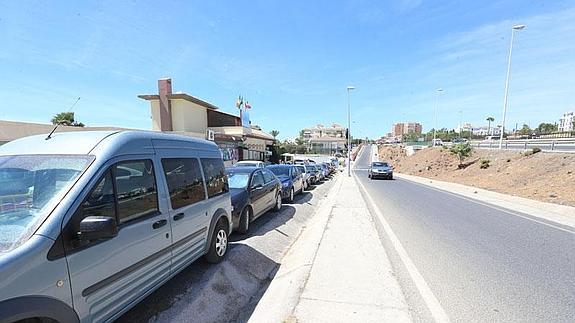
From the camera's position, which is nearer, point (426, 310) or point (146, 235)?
point (146, 235)

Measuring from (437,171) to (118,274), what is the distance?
3705 centimetres

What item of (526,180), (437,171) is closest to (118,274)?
(526,180)

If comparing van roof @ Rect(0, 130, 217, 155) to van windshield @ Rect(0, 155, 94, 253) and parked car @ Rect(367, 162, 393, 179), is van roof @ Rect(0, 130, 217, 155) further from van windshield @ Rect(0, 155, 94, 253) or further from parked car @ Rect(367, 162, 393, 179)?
parked car @ Rect(367, 162, 393, 179)

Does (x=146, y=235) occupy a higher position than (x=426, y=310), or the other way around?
(x=146, y=235)

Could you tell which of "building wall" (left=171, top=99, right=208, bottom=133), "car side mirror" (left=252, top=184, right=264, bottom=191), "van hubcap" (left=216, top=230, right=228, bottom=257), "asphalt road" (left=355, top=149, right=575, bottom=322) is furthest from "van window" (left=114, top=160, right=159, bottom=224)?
"building wall" (left=171, top=99, right=208, bottom=133)

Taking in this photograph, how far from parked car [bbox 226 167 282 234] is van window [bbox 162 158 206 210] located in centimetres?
236

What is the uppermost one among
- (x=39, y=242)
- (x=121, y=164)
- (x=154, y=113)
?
(x=154, y=113)

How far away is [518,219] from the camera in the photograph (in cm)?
902

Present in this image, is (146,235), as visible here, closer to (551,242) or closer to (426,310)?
(426,310)

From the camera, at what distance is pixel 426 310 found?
136 inches

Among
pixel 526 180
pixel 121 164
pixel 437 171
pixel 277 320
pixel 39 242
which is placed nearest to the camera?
pixel 39 242

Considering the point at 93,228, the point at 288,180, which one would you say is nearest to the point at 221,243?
the point at 93,228

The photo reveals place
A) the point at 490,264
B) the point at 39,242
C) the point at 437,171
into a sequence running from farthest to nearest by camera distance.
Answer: the point at 437,171 → the point at 490,264 → the point at 39,242

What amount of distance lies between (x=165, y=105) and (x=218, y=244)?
88.9 ft
